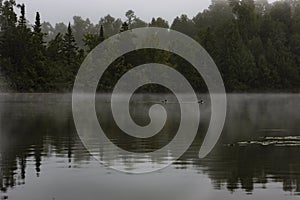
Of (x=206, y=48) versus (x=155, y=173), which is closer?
(x=155, y=173)

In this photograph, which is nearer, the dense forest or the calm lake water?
the calm lake water

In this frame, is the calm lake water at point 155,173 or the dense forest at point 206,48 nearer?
the calm lake water at point 155,173

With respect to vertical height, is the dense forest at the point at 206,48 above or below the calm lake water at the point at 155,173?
above

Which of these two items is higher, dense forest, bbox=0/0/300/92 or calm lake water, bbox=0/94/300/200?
dense forest, bbox=0/0/300/92

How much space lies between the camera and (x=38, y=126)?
29875 millimetres

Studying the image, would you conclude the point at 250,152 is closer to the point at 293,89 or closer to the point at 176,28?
the point at 293,89

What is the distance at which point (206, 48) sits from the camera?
105 m

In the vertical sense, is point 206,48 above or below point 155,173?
above

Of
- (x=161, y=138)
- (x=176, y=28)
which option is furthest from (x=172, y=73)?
(x=161, y=138)

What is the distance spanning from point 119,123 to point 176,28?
92.6 metres

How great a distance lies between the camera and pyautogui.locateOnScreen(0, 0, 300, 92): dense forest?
8112 centimetres

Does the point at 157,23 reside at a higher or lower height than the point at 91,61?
higher

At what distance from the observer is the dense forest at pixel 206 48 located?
8112 cm

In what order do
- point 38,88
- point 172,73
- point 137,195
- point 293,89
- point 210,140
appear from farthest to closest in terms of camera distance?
1. point 293,89
2. point 172,73
3. point 38,88
4. point 210,140
5. point 137,195
